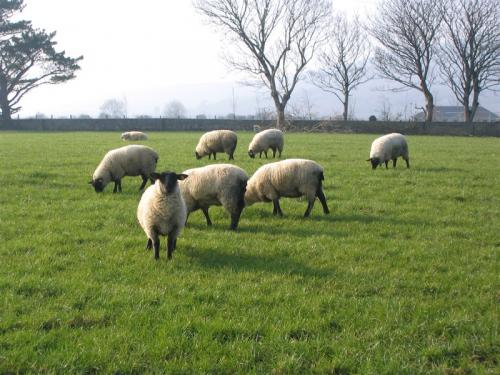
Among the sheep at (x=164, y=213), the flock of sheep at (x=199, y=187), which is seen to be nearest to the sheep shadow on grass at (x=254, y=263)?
the sheep at (x=164, y=213)

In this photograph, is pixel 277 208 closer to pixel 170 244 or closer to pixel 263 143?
pixel 170 244

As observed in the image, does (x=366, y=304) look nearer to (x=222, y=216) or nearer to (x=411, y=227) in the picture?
(x=411, y=227)

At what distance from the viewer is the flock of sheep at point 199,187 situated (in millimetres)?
7094

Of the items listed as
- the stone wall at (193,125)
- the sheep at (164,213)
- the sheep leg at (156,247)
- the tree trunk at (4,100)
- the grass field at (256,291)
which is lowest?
the grass field at (256,291)

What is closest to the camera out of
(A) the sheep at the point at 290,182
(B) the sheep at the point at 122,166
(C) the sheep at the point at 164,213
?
(C) the sheep at the point at 164,213

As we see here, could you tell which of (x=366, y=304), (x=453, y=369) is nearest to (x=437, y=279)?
(x=366, y=304)

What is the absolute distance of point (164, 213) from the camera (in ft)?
23.1

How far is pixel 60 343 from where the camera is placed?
14.1 feet

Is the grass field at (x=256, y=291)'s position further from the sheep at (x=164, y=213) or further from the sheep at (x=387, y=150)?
the sheep at (x=387, y=150)

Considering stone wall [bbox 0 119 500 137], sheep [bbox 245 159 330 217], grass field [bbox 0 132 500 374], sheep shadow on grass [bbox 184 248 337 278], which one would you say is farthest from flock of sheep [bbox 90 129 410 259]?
stone wall [bbox 0 119 500 137]

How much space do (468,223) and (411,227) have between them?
1.19 m

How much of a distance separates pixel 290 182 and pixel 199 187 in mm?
1804

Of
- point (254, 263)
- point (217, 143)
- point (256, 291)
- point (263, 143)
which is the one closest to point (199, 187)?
point (254, 263)

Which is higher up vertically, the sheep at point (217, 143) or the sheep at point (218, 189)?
the sheep at point (217, 143)
